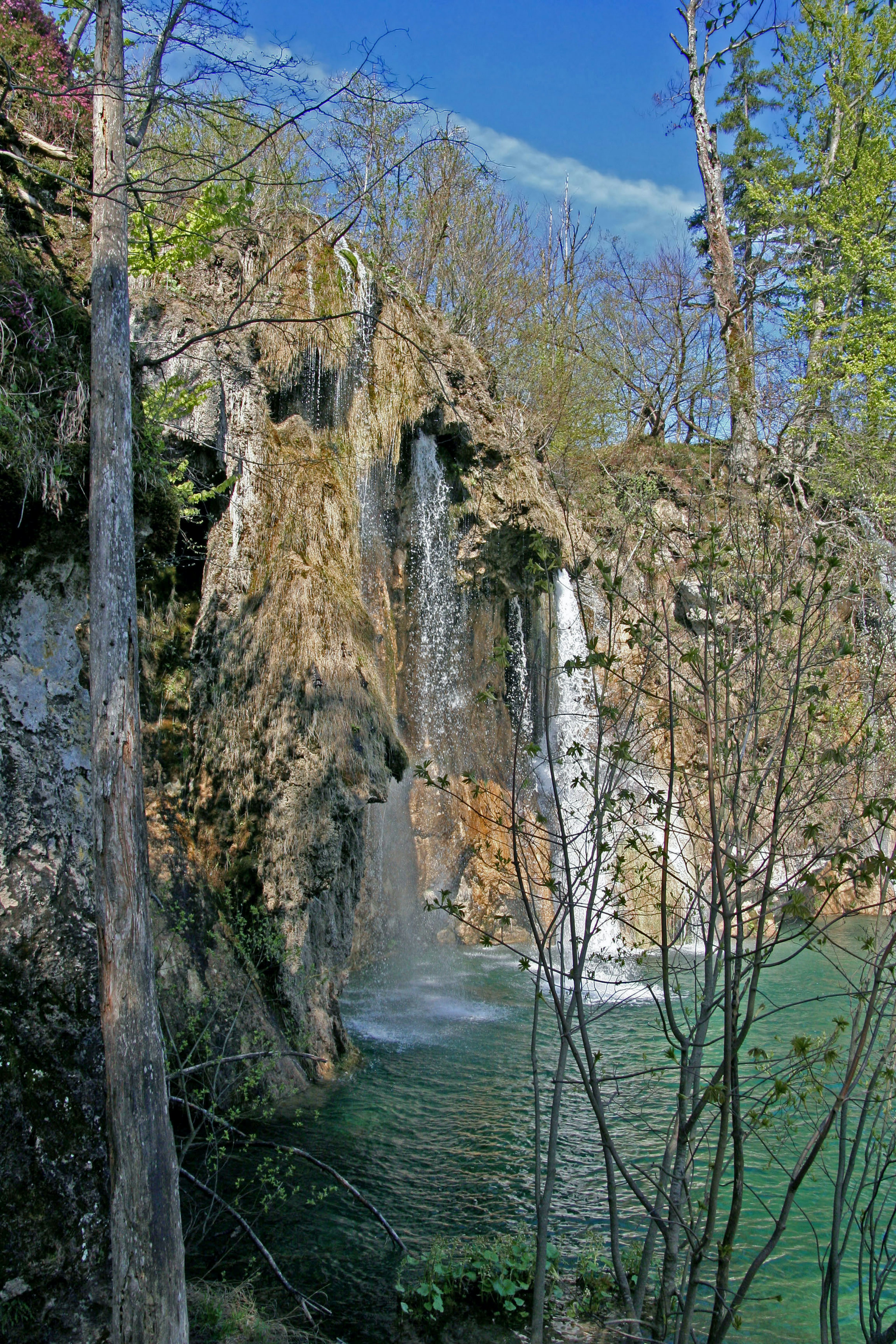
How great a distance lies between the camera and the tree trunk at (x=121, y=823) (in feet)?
10.8

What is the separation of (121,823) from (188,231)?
5.48 metres

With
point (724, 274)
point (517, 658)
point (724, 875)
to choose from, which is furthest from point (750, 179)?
point (724, 875)


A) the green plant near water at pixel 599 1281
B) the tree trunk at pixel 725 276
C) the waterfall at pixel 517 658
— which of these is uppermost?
the tree trunk at pixel 725 276

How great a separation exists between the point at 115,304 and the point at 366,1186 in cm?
505

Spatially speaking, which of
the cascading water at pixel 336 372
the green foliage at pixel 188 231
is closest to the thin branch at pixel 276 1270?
the green foliage at pixel 188 231

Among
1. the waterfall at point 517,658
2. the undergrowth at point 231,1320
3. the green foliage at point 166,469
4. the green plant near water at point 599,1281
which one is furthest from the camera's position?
the waterfall at point 517,658

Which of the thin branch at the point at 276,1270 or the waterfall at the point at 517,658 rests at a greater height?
the waterfall at the point at 517,658

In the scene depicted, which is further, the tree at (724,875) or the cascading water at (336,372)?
the cascading water at (336,372)

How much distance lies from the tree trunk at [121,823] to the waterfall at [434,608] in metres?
7.22

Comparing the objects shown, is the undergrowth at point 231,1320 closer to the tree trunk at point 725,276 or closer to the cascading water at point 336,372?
the cascading water at point 336,372

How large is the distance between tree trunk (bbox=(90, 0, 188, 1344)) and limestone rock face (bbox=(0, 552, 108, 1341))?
1.09 feet

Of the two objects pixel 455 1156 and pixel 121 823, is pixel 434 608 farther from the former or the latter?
pixel 121 823

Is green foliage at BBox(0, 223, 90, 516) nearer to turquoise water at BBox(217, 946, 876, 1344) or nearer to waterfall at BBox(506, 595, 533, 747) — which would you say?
turquoise water at BBox(217, 946, 876, 1344)

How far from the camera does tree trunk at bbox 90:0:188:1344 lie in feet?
10.8
